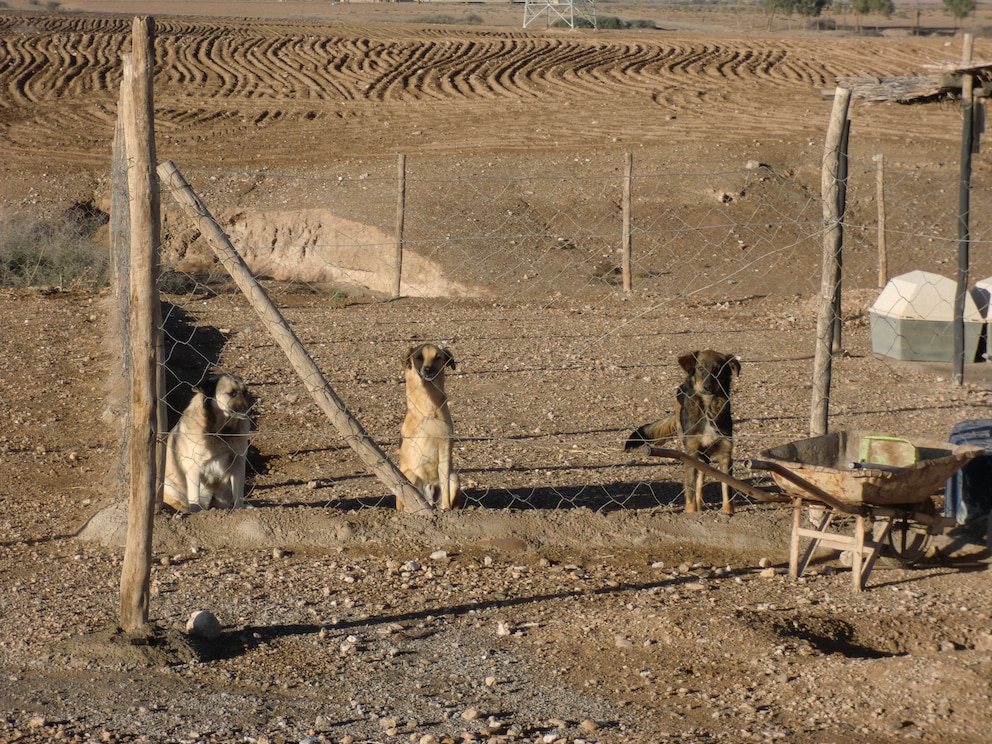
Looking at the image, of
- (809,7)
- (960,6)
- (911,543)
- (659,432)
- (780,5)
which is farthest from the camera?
(960,6)

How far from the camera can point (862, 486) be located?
17.6ft

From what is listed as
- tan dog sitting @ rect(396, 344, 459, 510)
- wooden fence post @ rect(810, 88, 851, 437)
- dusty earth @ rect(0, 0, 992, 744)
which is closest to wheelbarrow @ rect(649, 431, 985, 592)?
dusty earth @ rect(0, 0, 992, 744)

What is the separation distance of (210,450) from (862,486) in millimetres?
4085

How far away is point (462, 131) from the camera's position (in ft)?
88.6

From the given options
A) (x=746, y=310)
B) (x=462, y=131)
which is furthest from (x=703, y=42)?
(x=746, y=310)

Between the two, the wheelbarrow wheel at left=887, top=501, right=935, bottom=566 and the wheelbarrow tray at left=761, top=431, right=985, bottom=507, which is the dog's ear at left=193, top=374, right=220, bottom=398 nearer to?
the wheelbarrow tray at left=761, top=431, right=985, bottom=507

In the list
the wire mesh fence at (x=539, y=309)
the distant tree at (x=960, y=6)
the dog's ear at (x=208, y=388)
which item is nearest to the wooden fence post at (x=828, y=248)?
the wire mesh fence at (x=539, y=309)

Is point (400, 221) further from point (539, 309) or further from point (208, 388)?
point (208, 388)

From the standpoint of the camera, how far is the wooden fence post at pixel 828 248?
637cm

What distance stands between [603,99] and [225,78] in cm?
1132

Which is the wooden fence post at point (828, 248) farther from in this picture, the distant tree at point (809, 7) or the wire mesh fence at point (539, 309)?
the distant tree at point (809, 7)

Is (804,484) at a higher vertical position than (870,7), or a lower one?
lower

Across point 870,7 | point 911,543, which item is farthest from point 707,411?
point 870,7

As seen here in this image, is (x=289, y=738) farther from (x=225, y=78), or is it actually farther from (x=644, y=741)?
(x=225, y=78)
